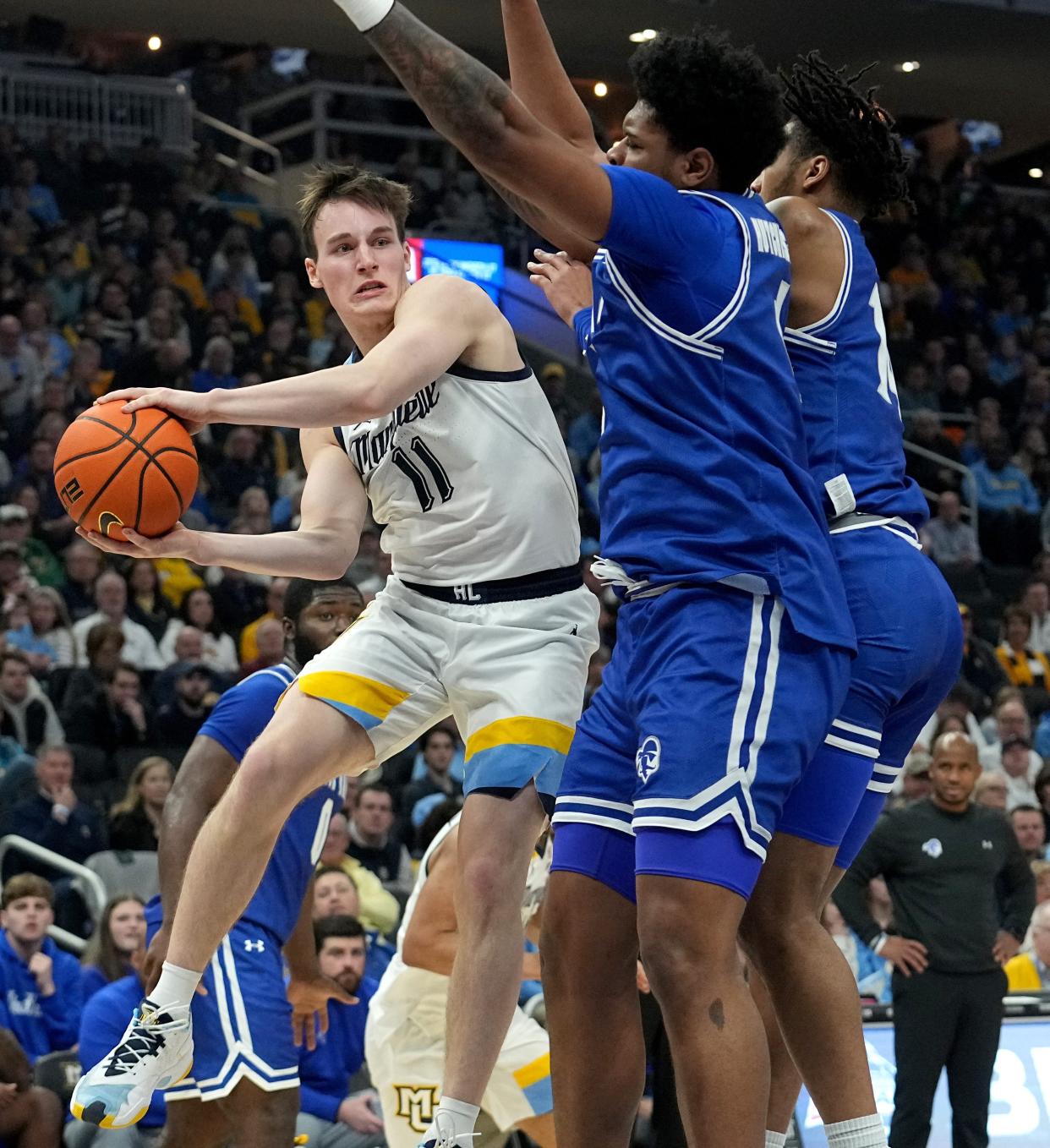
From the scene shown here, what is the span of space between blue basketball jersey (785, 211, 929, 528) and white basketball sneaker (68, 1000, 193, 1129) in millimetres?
1937

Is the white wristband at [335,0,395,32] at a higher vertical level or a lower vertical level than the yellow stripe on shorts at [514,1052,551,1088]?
higher

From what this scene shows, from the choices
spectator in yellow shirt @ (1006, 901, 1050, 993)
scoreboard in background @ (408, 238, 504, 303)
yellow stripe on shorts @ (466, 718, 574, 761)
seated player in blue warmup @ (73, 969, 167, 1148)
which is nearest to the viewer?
yellow stripe on shorts @ (466, 718, 574, 761)

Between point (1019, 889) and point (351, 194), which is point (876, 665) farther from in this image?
point (1019, 889)

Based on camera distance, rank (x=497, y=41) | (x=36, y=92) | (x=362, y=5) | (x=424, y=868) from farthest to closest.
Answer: (x=497, y=41) → (x=36, y=92) → (x=424, y=868) → (x=362, y=5)

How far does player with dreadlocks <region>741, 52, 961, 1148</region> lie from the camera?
3.54 metres

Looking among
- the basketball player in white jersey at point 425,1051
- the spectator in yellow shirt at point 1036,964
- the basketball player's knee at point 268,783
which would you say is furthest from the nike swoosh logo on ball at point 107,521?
the spectator in yellow shirt at point 1036,964

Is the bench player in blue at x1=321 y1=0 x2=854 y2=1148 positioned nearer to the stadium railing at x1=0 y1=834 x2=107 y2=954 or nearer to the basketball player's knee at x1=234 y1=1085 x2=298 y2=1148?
the basketball player's knee at x1=234 y1=1085 x2=298 y2=1148

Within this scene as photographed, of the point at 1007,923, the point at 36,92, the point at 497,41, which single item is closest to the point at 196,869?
the point at 1007,923

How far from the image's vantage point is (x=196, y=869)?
4.26m

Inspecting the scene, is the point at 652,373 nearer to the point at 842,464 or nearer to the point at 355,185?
the point at 842,464

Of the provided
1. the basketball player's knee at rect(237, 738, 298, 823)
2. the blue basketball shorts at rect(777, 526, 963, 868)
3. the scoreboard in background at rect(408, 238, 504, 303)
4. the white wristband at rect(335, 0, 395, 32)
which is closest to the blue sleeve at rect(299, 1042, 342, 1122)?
the basketball player's knee at rect(237, 738, 298, 823)

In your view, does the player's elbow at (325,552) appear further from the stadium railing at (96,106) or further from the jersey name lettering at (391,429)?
Result: the stadium railing at (96,106)

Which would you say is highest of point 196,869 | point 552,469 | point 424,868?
point 552,469

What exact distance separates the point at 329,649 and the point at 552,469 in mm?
756
